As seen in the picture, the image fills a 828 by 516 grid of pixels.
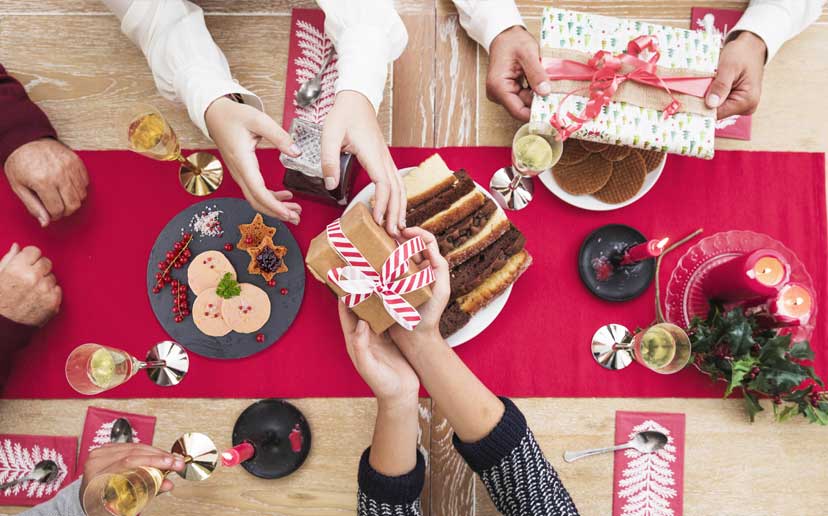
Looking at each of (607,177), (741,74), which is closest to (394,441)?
(607,177)

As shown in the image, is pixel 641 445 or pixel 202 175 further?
pixel 202 175

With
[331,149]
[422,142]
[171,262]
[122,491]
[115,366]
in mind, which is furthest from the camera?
[422,142]

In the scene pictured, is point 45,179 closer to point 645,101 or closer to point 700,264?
point 645,101

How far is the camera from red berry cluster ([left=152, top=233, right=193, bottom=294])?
4.64ft

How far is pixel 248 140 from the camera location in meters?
1.28

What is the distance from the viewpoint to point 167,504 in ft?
4.56

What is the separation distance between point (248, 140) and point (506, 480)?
102cm

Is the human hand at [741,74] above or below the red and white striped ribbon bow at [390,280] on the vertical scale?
above

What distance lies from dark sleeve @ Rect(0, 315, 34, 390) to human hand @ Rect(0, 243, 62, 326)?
0.02m

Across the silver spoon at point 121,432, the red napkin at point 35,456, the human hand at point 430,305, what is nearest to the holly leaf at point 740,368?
the human hand at point 430,305

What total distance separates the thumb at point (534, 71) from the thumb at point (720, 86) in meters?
0.40

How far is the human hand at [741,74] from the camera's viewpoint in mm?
1368

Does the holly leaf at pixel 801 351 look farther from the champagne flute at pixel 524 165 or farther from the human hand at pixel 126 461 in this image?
the human hand at pixel 126 461

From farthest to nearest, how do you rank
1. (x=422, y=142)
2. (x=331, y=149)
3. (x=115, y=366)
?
(x=422, y=142) < (x=115, y=366) < (x=331, y=149)
